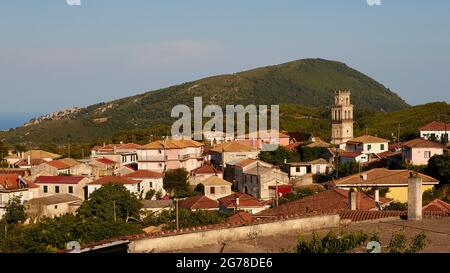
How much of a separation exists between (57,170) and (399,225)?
37562mm

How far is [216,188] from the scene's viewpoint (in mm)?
45125

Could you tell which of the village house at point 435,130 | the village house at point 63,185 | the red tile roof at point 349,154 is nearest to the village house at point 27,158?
the village house at point 63,185

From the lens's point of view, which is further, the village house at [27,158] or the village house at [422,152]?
the village house at [27,158]

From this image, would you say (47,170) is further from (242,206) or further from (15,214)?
(242,206)

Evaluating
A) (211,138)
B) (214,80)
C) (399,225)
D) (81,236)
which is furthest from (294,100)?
(399,225)

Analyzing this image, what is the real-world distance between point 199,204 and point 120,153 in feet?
78.5

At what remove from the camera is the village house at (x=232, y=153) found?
55781mm

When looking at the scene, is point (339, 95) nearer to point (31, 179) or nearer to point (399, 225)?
point (31, 179)

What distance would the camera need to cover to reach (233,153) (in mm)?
56281

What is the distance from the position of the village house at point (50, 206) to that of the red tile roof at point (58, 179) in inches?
119

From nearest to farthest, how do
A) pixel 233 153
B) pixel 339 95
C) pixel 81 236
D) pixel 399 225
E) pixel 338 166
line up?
pixel 399 225, pixel 81 236, pixel 338 166, pixel 233 153, pixel 339 95

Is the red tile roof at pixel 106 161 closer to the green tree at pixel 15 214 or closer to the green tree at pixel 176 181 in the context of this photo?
the green tree at pixel 176 181

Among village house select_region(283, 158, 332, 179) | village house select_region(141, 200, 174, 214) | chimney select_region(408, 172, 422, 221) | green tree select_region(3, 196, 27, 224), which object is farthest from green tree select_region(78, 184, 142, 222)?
chimney select_region(408, 172, 422, 221)

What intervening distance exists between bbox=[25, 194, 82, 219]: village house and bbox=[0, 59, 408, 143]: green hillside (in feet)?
277
